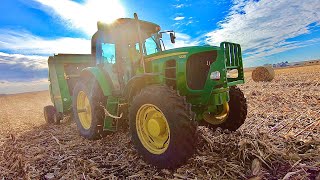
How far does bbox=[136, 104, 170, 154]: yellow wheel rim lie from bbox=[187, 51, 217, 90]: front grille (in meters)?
0.87

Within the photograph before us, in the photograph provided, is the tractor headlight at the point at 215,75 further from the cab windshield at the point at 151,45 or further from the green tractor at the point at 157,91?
the cab windshield at the point at 151,45

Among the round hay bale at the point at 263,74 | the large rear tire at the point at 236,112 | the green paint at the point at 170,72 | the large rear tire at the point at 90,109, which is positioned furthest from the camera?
the round hay bale at the point at 263,74

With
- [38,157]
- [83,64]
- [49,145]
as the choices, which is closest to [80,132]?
[49,145]

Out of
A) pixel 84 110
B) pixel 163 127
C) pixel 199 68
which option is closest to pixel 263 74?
pixel 84 110

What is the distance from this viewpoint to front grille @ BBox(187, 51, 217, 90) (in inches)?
178

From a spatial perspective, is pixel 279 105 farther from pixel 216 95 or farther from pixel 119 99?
pixel 119 99

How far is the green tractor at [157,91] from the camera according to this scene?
366 cm

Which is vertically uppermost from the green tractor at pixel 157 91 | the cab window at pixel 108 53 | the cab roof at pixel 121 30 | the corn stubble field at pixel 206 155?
the cab roof at pixel 121 30

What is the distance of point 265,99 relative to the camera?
9.02m

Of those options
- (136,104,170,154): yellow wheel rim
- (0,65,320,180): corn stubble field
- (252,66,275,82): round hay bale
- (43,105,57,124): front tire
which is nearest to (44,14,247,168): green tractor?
(136,104,170,154): yellow wheel rim

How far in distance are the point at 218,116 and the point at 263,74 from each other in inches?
→ 589

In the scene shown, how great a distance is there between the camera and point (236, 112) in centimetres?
526

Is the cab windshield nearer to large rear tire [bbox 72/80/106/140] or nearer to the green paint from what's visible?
Answer: the green paint

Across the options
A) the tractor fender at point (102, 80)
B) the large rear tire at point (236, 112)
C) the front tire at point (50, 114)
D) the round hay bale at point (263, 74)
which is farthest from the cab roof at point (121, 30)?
the round hay bale at point (263, 74)
